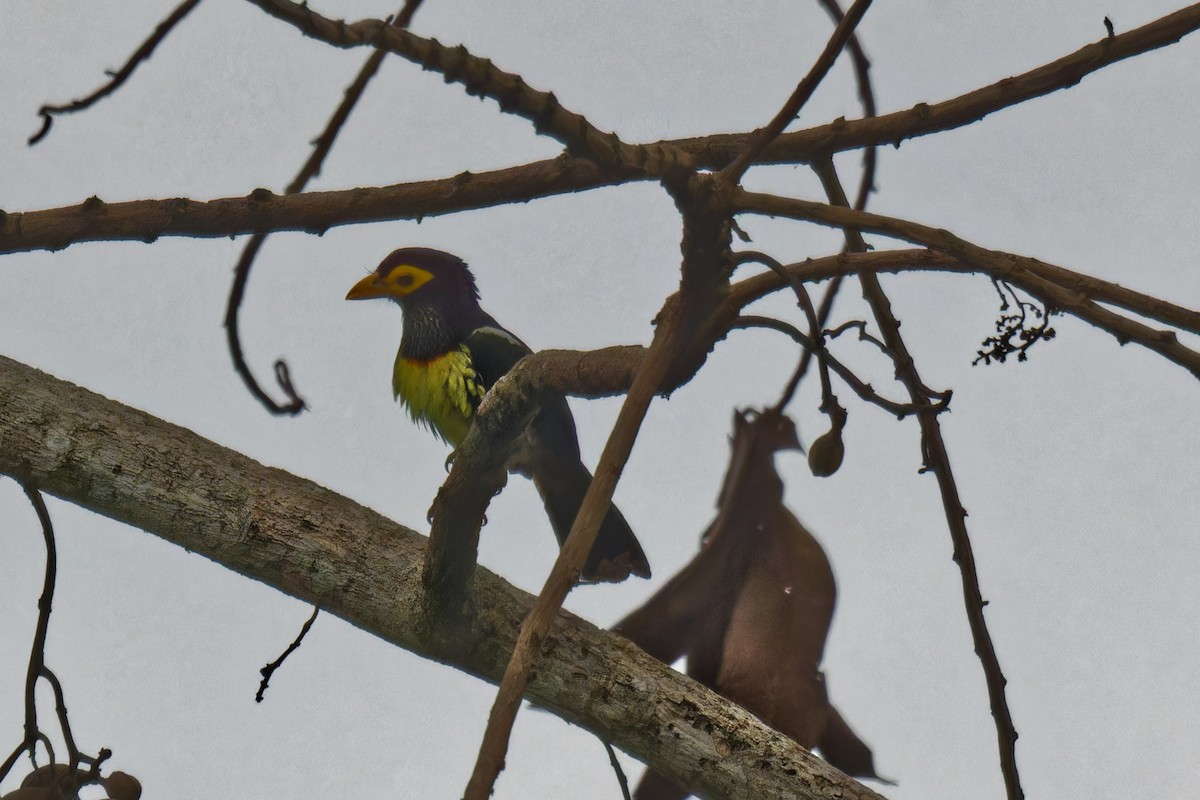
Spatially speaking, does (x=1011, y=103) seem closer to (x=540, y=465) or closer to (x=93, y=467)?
(x=540, y=465)

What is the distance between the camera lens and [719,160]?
246cm

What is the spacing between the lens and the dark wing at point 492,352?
3.16m

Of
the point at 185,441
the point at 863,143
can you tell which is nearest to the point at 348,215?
the point at 185,441

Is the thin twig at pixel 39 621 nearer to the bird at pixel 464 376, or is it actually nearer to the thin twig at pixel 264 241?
the thin twig at pixel 264 241

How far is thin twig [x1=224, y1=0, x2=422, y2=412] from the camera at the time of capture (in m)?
2.60

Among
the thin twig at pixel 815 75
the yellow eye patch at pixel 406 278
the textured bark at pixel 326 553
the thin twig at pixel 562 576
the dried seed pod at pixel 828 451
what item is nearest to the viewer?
the thin twig at pixel 562 576

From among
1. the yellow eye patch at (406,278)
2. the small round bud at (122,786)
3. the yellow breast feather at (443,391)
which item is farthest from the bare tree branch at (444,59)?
the yellow eye patch at (406,278)

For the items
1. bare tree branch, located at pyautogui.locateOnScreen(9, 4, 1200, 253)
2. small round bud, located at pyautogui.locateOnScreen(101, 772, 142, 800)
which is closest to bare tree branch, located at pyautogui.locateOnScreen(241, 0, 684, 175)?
bare tree branch, located at pyautogui.locateOnScreen(9, 4, 1200, 253)

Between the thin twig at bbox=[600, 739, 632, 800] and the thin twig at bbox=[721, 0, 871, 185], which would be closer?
the thin twig at bbox=[721, 0, 871, 185]

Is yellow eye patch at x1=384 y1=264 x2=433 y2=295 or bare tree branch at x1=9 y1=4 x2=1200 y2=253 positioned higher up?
yellow eye patch at x1=384 y1=264 x2=433 y2=295

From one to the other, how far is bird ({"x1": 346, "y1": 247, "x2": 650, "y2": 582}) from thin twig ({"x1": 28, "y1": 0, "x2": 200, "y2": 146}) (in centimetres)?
96

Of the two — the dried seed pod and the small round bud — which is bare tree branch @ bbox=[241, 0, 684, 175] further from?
the small round bud

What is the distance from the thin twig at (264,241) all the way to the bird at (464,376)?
548mm

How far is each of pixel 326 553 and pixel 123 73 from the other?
3.06 ft
